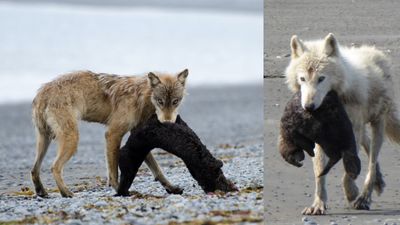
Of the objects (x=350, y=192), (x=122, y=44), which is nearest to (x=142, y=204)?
(x=350, y=192)

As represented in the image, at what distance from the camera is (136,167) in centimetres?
759

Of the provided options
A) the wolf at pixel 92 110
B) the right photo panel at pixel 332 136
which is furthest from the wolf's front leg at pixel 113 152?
the right photo panel at pixel 332 136

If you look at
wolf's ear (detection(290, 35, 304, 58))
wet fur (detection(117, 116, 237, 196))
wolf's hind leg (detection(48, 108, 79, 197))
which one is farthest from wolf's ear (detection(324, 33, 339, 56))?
wolf's hind leg (detection(48, 108, 79, 197))

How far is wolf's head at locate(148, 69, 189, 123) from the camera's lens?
24.3ft

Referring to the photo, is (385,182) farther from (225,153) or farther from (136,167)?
(225,153)

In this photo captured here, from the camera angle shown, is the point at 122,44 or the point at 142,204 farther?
the point at 122,44

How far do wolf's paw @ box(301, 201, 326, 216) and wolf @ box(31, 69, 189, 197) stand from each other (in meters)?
1.43

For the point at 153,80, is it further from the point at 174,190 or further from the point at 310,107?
the point at 310,107

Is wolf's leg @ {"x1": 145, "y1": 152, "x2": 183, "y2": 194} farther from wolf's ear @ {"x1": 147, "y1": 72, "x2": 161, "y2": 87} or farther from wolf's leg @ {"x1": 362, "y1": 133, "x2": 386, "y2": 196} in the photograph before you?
wolf's leg @ {"x1": 362, "y1": 133, "x2": 386, "y2": 196}

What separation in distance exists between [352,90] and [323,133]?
341mm

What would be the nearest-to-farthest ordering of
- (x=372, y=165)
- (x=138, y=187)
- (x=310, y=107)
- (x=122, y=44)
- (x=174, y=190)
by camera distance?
(x=310, y=107) → (x=372, y=165) → (x=174, y=190) → (x=138, y=187) → (x=122, y=44)

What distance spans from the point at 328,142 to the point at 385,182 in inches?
39.7

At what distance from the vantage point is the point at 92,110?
8.01m

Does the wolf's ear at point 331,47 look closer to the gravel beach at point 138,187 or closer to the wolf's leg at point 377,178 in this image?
the wolf's leg at point 377,178
